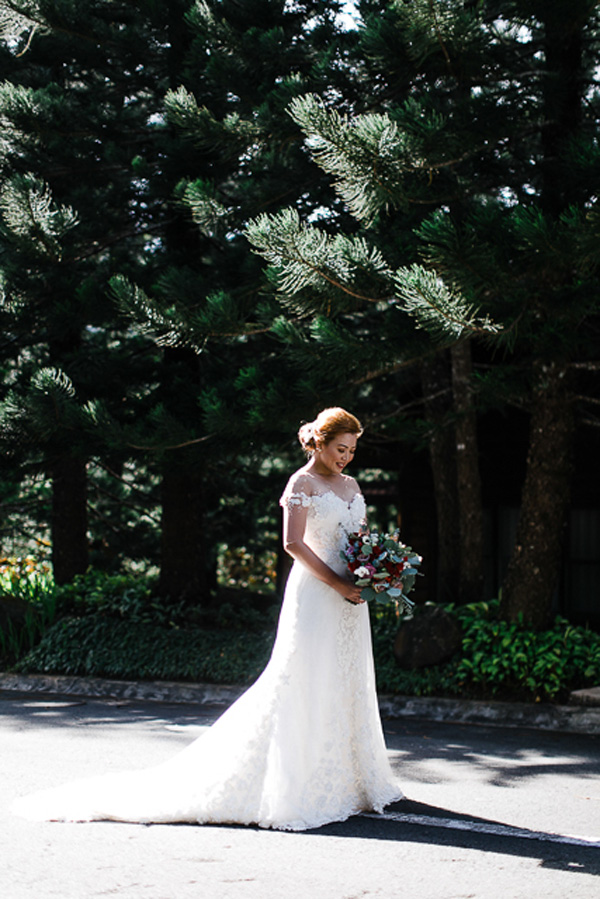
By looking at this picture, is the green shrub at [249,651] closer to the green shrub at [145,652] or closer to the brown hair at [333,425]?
the green shrub at [145,652]

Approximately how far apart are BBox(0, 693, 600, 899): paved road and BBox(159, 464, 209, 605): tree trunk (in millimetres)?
5250

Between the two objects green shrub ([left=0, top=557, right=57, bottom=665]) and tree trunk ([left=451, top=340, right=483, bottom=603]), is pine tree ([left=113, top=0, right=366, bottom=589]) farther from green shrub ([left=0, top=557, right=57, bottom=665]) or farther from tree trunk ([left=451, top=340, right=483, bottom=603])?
green shrub ([left=0, top=557, right=57, bottom=665])

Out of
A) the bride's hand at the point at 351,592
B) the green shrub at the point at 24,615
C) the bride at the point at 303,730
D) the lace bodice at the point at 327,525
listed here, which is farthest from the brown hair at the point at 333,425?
the green shrub at the point at 24,615

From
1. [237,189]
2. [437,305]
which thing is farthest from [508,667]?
[237,189]

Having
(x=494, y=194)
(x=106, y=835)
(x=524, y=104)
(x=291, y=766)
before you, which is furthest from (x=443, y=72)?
(x=106, y=835)

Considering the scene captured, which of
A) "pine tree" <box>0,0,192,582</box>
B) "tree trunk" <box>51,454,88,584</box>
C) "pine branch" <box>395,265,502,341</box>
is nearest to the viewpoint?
"pine branch" <box>395,265,502,341</box>

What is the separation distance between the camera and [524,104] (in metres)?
8.83

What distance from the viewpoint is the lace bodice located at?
535 centimetres

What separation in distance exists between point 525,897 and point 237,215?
7409 millimetres

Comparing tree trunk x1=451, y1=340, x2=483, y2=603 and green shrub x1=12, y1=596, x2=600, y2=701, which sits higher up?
tree trunk x1=451, y1=340, x2=483, y2=603

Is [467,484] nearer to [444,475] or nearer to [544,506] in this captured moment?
[444,475]

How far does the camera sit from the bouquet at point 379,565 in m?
5.12

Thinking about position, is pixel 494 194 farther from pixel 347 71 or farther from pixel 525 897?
pixel 525 897

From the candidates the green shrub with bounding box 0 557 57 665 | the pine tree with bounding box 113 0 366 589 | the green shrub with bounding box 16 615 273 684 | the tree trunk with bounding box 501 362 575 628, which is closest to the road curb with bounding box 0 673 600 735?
the green shrub with bounding box 16 615 273 684
